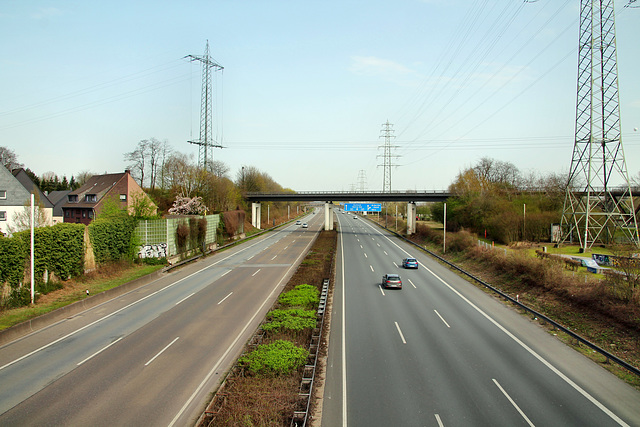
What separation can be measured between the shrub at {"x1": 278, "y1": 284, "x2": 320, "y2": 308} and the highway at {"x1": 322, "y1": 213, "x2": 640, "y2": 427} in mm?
1571

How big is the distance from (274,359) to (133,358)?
602 centimetres

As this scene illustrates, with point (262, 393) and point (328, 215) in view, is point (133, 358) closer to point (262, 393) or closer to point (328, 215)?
point (262, 393)

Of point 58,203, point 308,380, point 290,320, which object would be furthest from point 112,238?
point 58,203

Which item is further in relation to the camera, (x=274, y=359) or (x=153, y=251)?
(x=153, y=251)

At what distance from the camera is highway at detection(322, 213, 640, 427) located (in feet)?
38.5

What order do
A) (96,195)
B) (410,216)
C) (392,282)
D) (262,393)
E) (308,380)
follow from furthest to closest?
(410,216), (96,195), (392,282), (308,380), (262,393)

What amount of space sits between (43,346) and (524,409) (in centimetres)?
1936

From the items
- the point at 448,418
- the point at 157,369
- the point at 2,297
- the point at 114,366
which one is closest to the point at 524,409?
the point at 448,418

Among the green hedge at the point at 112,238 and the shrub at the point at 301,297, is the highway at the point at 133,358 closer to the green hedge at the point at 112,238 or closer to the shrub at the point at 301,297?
the shrub at the point at 301,297

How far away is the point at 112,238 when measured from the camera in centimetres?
3319

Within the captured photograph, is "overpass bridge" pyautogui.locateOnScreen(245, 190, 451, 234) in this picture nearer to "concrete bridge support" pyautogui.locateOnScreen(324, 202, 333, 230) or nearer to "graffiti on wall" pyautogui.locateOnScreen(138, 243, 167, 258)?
"concrete bridge support" pyautogui.locateOnScreen(324, 202, 333, 230)

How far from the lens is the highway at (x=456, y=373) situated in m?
11.7

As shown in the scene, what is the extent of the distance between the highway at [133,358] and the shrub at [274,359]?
1210 mm

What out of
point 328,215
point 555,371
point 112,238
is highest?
point 328,215
